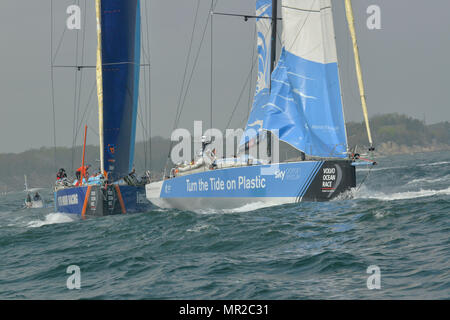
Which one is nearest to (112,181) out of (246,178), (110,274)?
(246,178)

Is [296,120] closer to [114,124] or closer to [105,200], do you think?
[105,200]

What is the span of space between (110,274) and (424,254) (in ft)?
15.5

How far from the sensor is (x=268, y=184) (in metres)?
15.4

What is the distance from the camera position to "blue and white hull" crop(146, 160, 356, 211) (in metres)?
14.8

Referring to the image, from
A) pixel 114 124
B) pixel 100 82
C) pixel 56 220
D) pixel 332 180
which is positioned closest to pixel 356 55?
pixel 332 180

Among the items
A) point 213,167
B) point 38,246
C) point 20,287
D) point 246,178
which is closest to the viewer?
point 20,287

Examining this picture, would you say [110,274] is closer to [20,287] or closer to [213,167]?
[20,287]

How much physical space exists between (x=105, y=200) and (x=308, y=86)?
300 inches

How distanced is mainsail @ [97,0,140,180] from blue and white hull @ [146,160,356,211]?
4.05 metres

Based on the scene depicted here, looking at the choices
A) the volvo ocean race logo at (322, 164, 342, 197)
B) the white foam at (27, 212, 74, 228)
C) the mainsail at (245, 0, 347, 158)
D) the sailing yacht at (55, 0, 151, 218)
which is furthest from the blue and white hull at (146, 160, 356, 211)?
the white foam at (27, 212, 74, 228)

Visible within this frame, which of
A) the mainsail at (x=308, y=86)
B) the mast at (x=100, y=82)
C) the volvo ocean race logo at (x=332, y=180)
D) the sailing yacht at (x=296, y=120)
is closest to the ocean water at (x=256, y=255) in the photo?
the volvo ocean race logo at (x=332, y=180)

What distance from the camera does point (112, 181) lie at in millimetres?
20188

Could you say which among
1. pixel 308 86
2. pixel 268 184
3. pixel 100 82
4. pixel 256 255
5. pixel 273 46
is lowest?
pixel 256 255

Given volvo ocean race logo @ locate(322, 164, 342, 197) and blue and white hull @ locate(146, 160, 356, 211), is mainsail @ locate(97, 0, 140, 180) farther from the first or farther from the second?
volvo ocean race logo @ locate(322, 164, 342, 197)
